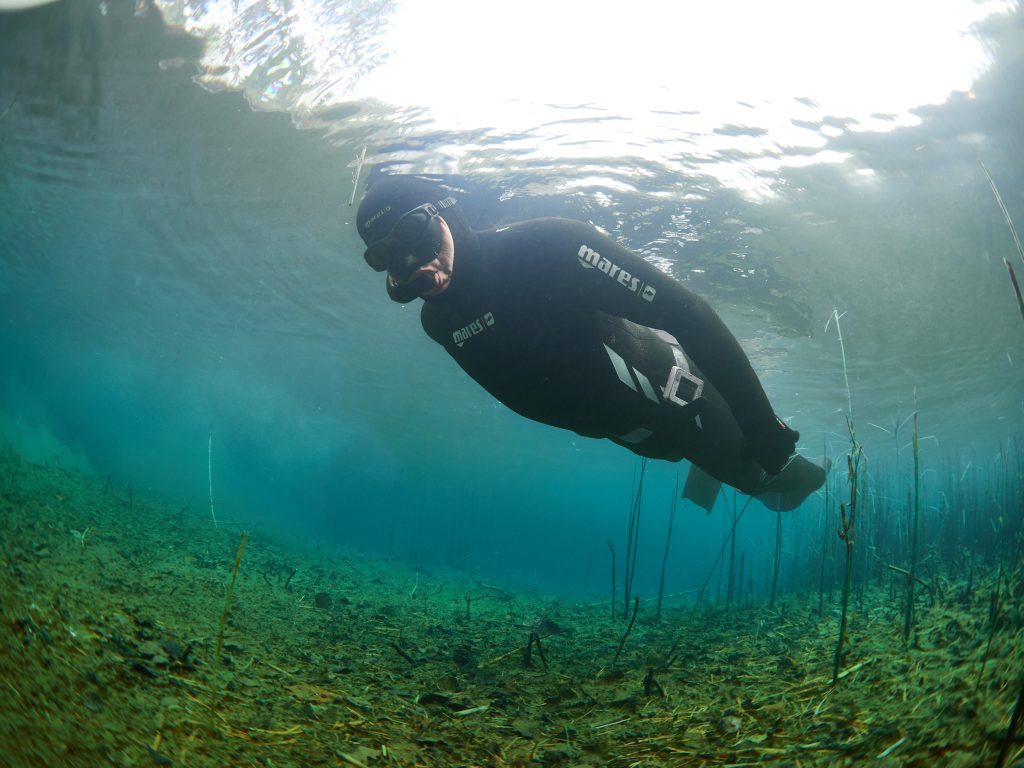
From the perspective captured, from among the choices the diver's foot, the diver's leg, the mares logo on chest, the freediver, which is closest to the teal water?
the diver's foot

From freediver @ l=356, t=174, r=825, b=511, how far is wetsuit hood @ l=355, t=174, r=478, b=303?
0.03 feet

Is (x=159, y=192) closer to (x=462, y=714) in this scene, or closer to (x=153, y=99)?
(x=153, y=99)

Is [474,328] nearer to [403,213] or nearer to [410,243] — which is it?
[410,243]

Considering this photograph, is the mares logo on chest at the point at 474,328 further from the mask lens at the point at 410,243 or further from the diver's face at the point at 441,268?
the mask lens at the point at 410,243

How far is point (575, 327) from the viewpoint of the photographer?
297 centimetres

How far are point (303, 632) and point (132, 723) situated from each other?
8.07ft

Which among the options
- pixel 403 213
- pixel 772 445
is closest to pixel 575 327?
pixel 772 445

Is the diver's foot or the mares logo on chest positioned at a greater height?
the mares logo on chest

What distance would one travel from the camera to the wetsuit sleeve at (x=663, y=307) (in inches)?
110

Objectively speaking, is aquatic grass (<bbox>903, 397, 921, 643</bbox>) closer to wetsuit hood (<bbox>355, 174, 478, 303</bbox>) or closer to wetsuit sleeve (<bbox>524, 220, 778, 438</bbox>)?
wetsuit sleeve (<bbox>524, 220, 778, 438</bbox>)

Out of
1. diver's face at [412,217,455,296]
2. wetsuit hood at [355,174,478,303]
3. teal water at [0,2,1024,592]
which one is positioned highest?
teal water at [0,2,1024,592]

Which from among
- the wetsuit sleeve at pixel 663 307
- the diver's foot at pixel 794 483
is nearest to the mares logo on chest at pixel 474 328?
the wetsuit sleeve at pixel 663 307

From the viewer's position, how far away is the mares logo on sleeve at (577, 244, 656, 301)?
9.35 feet

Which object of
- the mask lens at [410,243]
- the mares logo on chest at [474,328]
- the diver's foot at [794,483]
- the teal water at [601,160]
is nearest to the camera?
the mares logo on chest at [474,328]
